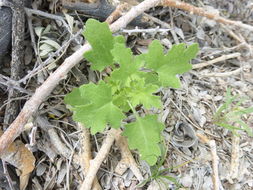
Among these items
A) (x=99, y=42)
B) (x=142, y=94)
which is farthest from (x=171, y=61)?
(x=99, y=42)

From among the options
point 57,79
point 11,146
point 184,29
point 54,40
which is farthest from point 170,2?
point 11,146

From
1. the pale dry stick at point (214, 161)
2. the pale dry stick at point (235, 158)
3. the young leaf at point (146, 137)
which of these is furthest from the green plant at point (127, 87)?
the pale dry stick at point (235, 158)

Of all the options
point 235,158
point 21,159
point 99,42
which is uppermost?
point 99,42

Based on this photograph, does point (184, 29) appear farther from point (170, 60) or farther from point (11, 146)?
point (11, 146)

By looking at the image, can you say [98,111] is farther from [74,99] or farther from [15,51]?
[15,51]

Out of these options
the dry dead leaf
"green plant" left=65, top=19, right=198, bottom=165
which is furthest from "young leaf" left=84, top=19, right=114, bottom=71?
the dry dead leaf
